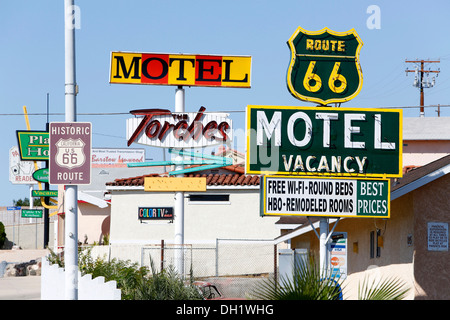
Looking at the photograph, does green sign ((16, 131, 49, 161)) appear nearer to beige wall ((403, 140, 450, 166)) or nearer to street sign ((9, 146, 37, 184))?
beige wall ((403, 140, 450, 166))

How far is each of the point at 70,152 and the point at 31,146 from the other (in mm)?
29597

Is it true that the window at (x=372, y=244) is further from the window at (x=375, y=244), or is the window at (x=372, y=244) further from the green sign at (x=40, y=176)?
the green sign at (x=40, y=176)

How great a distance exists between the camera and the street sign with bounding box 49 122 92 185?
16.7 meters

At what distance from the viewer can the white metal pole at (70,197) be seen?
16.9 metres

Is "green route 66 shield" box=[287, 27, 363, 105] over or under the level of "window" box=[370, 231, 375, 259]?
over

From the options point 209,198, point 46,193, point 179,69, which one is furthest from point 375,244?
point 46,193

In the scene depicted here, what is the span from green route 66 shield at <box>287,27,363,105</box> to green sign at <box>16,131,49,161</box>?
28126 millimetres

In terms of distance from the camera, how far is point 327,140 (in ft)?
62.4

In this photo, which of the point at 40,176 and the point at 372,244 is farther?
the point at 40,176

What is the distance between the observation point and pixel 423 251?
63.5 feet

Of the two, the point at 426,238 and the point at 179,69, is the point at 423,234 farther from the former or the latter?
the point at 179,69

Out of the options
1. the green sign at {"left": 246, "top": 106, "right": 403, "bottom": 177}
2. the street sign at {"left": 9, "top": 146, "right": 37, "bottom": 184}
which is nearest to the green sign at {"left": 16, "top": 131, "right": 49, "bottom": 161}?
the green sign at {"left": 246, "top": 106, "right": 403, "bottom": 177}
